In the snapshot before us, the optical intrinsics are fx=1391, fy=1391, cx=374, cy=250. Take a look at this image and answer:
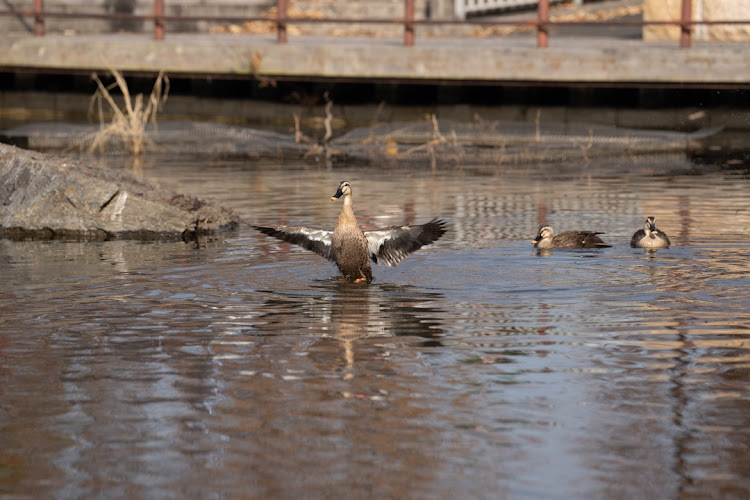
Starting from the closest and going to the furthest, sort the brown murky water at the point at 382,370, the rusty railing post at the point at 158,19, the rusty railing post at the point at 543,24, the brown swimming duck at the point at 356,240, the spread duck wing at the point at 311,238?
the brown murky water at the point at 382,370 → the brown swimming duck at the point at 356,240 → the spread duck wing at the point at 311,238 → the rusty railing post at the point at 543,24 → the rusty railing post at the point at 158,19

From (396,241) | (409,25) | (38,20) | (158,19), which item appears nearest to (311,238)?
(396,241)

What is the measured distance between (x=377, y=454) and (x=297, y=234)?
5.76 m

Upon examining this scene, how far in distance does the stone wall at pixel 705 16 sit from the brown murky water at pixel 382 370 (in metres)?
10.8

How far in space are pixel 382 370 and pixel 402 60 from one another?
16.0m

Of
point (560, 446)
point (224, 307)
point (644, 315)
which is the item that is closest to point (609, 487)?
point (560, 446)

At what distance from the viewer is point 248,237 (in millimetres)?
14266

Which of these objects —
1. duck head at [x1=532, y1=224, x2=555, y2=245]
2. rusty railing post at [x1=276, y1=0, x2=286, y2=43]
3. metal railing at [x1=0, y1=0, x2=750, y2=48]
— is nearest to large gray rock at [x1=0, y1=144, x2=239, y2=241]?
duck head at [x1=532, y1=224, x2=555, y2=245]

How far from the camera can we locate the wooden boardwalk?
Answer: 73.3 feet

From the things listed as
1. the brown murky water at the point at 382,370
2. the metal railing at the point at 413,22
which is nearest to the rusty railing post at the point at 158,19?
the metal railing at the point at 413,22

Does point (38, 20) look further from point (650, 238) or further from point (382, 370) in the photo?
point (382, 370)

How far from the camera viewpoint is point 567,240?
1285 centimetres

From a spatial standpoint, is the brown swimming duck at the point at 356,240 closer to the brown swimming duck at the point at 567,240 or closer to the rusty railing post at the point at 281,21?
the brown swimming duck at the point at 567,240

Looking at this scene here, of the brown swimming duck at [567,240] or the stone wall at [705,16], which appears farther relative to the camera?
the stone wall at [705,16]

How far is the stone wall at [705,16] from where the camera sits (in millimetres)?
24250
